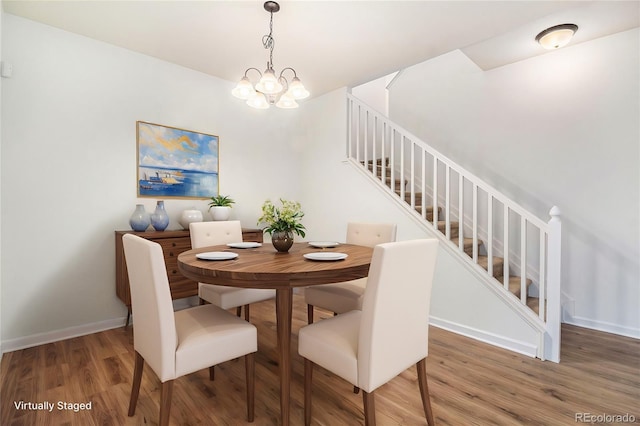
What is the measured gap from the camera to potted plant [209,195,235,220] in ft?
10.3

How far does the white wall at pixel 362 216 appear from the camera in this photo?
237 cm

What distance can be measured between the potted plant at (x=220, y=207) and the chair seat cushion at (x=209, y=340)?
1645 mm

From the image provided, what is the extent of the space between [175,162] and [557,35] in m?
3.72

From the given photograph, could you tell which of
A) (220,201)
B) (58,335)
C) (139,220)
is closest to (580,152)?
(220,201)

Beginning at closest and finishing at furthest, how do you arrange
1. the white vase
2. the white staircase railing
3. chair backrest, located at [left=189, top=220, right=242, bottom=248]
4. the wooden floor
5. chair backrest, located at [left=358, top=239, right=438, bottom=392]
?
1. chair backrest, located at [left=358, top=239, right=438, bottom=392]
2. the wooden floor
3. the white staircase railing
4. chair backrest, located at [left=189, top=220, right=242, bottom=248]
5. the white vase

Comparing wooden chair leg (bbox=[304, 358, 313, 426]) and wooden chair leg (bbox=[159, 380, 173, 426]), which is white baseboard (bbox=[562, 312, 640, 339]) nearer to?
wooden chair leg (bbox=[304, 358, 313, 426])

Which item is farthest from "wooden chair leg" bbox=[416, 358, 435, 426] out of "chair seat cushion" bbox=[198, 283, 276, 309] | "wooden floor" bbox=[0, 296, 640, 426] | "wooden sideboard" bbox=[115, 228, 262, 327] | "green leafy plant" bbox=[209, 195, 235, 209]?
"green leafy plant" bbox=[209, 195, 235, 209]

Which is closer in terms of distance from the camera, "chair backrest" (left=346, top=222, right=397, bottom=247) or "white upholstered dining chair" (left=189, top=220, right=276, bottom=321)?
"white upholstered dining chair" (left=189, top=220, right=276, bottom=321)

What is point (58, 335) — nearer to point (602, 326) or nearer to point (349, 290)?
point (349, 290)

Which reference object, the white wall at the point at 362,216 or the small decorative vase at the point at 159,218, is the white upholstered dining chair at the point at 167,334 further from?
the white wall at the point at 362,216

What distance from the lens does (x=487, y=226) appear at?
10.6 feet

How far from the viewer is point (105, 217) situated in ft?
8.75

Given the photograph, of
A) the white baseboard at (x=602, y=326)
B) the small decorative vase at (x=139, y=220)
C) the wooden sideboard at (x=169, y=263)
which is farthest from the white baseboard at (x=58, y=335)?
the white baseboard at (x=602, y=326)

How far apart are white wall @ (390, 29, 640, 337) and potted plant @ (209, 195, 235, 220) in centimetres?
287
